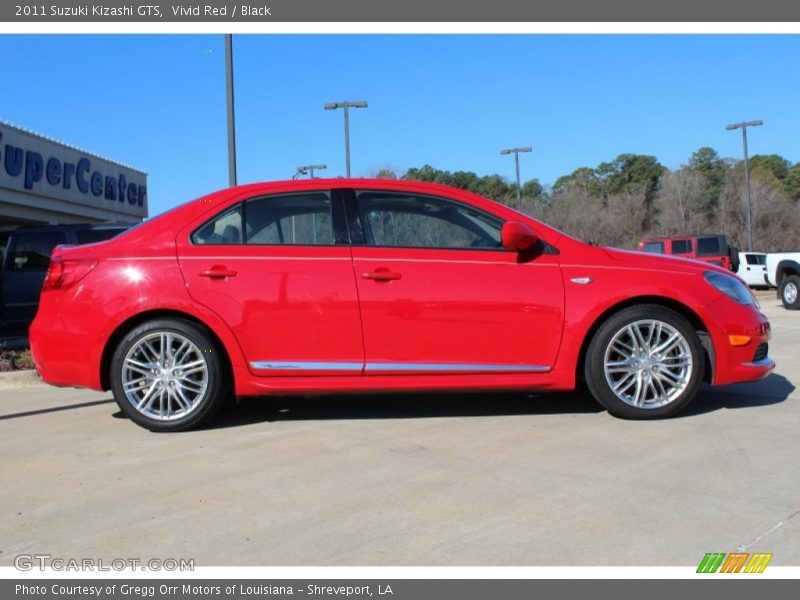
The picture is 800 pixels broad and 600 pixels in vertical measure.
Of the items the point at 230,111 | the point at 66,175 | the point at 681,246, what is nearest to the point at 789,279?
the point at 681,246

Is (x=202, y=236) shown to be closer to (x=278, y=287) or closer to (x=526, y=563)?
(x=278, y=287)

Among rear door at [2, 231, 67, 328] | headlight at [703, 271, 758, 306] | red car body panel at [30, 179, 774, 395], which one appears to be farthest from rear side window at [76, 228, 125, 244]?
headlight at [703, 271, 758, 306]

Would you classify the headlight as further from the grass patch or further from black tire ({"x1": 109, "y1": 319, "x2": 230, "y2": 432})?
the grass patch

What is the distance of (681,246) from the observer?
75.2 feet

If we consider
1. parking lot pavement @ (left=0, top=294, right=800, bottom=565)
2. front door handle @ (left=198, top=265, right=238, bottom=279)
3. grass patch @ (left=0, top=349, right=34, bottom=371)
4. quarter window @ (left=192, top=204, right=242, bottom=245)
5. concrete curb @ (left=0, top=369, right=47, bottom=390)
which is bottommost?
parking lot pavement @ (left=0, top=294, right=800, bottom=565)

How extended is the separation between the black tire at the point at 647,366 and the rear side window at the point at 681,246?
62.3 ft

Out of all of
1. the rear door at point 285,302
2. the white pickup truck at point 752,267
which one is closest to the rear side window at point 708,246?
the white pickup truck at point 752,267

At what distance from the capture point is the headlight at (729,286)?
16.5ft

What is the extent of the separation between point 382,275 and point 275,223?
2.74ft

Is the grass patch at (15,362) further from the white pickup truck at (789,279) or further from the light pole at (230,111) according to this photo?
the white pickup truck at (789,279)

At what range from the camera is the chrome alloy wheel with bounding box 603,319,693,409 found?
4.87 metres

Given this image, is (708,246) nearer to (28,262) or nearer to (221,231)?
(28,262)

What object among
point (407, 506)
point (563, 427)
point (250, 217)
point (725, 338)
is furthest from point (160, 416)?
point (725, 338)

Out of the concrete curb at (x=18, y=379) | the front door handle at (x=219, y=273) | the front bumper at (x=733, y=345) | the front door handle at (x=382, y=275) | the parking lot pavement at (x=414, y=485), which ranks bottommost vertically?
the parking lot pavement at (x=414, y=485)
